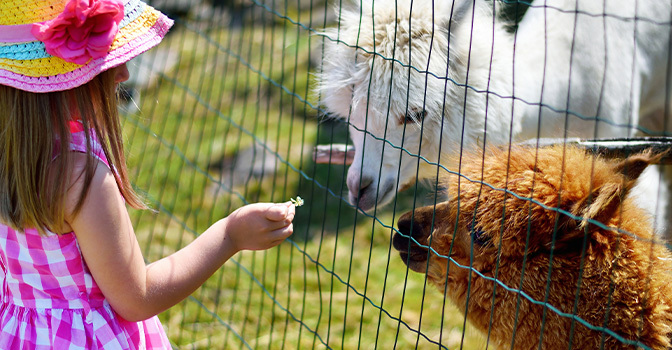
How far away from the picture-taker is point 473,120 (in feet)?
7.97

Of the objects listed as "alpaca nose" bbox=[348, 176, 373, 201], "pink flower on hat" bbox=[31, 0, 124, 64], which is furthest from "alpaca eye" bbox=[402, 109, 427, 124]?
"pink flower on hat" bbox=[31, 0, 124, 64]

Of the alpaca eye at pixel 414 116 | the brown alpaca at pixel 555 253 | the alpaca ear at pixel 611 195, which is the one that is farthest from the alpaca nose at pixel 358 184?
the alpaca ear at pixel 611 195

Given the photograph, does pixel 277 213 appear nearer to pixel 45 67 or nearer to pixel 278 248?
pixel 45 67

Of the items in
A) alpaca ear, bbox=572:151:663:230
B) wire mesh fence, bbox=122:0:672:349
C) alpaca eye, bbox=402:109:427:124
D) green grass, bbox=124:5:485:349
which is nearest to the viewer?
alpaca ear, bbox=572:151:663:230

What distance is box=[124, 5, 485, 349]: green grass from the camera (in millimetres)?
2916

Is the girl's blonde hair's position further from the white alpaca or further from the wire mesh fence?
the white alpaca

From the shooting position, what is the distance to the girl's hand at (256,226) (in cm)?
153

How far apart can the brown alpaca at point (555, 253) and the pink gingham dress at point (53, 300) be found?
810mm

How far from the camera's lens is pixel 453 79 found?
95.1 inches

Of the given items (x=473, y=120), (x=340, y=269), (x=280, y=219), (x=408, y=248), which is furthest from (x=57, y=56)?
(x=340, y=269)

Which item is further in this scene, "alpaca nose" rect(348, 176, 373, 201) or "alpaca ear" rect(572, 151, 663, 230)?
"alpaca nose" rect(348, 176, 373, 201)

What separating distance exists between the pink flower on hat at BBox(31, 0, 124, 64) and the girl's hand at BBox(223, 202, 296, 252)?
0.50m

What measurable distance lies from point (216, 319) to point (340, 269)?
33.8 inches

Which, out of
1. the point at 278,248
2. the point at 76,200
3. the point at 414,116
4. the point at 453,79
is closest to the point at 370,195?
the point at 414,116
